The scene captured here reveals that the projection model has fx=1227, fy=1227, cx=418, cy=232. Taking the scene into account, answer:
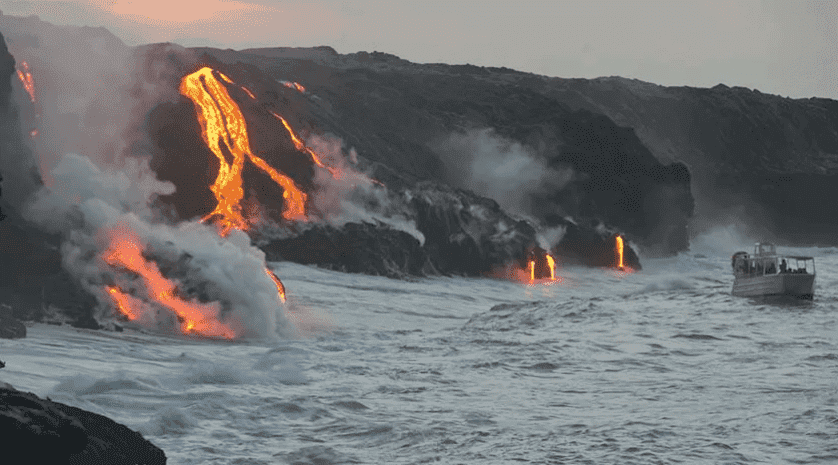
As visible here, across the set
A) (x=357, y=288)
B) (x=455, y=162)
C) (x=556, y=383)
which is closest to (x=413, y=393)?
(x=556, y=383)

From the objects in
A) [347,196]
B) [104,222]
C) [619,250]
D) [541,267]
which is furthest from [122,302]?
[619,250]

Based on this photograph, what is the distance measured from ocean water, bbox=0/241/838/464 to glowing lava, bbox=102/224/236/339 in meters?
1.27

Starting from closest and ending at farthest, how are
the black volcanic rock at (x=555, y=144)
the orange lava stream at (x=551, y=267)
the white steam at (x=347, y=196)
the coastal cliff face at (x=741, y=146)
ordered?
1. the white steam at (x=347, y=196)
2. the orange lava stream at (x=551, y=267)
3. the black volcanic rock at (x=555, y=144)
4. the coastal cliff face at (x=741, y=146)

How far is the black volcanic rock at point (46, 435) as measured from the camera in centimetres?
906

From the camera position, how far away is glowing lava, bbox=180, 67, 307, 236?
44562 millimetres

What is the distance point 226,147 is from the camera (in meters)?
46.7

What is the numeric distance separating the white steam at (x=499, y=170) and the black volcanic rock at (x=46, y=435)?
60.2 meters

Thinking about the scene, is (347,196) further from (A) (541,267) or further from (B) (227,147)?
(A) (541,267)

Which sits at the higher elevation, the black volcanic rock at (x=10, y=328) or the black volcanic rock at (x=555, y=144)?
the black volcanic rock at (x=555, y=144)

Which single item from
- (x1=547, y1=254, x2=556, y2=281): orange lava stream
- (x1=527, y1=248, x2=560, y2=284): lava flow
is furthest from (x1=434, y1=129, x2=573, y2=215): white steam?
(x1=527, y1=248, x2=560, y2=284): lava flow

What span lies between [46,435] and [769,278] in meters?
34.3

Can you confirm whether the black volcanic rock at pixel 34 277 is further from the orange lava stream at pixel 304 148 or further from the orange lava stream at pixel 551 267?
the orange lava stream at pixel 551 267

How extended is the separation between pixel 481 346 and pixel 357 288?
49.6ft

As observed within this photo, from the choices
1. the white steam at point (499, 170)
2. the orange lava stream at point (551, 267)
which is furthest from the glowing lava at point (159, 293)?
the white steam at point (499, 170)
